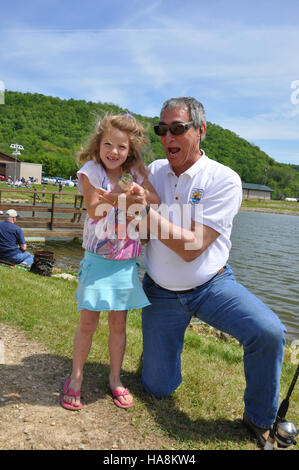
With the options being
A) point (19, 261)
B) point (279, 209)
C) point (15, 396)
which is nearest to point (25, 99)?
point (279, 209)

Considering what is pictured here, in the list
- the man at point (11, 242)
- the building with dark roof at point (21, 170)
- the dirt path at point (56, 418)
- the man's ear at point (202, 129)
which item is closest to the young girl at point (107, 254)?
the dirt path at point (56, 418)

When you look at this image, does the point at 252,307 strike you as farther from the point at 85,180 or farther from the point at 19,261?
the point at 19,261

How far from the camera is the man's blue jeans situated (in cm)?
267

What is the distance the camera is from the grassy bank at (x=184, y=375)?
284cm

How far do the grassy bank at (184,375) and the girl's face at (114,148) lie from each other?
1.89 meters

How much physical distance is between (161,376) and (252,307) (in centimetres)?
99

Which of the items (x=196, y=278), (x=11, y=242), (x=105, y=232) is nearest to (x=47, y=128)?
(x=11, y=242)

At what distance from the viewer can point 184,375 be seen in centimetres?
368

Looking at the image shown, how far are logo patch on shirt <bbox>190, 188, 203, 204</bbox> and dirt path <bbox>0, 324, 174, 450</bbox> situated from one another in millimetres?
1687

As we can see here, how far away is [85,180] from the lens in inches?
112

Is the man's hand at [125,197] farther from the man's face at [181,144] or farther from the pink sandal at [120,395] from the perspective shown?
the pink sandal at [120,395]

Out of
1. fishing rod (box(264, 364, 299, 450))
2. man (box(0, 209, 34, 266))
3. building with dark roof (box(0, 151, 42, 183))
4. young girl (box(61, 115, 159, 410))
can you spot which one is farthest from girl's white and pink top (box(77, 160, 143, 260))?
building with dark roof (box(0, 151, 42, 183))

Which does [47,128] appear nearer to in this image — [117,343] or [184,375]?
[184,375]

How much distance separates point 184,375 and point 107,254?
61.1 inches
